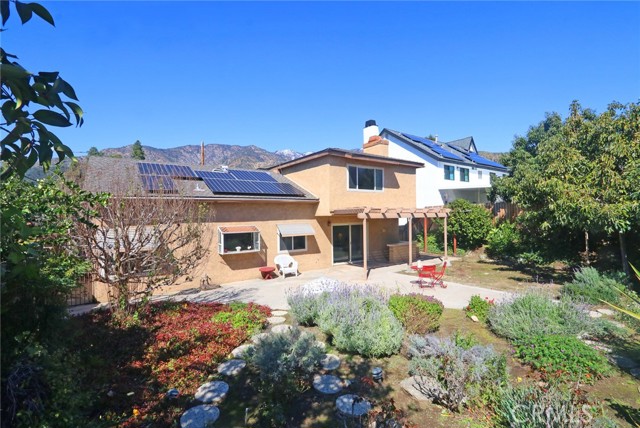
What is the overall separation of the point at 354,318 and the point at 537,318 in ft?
16.2

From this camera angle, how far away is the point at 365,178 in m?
21.6

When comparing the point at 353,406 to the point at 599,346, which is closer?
the point at 353,406

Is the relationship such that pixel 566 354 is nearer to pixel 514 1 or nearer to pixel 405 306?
pixel 405 306

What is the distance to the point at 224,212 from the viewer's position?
16797 millimetres

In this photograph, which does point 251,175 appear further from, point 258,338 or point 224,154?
point 224,154

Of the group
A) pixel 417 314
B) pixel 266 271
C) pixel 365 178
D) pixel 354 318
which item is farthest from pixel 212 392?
pixel 365 178

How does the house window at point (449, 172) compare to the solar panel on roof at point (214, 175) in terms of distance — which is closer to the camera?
the solar panel on roof at point (214, 175)

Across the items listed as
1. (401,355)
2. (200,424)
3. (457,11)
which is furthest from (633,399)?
(457,11)

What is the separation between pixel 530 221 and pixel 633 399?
12.0 metres

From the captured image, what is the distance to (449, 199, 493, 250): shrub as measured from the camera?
23812 mm

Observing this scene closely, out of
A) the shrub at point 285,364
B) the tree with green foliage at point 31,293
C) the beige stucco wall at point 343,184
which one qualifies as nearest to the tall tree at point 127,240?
the tree with green foliage at point 31,293

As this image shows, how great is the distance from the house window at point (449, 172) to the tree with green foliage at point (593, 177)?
706 inches

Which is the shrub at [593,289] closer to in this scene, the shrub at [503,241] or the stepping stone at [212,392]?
the shrub at [503,241]

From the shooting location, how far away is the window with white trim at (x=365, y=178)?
20823 mm
